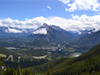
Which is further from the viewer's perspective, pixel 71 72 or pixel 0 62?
pixel 71 72

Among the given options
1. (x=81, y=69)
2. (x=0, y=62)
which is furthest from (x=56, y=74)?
(x=0, y=62)

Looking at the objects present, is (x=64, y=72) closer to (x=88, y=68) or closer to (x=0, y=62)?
(x=88, y=68)

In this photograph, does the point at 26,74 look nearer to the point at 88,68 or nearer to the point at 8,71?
the point at 8,71

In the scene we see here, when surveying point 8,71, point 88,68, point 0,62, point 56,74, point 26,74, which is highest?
point 0,62

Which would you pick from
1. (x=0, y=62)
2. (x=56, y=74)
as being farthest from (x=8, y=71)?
(x=56, y=74)

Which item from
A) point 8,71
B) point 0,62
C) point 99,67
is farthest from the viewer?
point 99,67

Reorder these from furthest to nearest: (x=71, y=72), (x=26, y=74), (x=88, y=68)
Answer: (x=71, y=72) < (x=88, y=68) < (x=26, y=74)

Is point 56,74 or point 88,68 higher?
point 88,68

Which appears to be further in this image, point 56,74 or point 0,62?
point 56,74

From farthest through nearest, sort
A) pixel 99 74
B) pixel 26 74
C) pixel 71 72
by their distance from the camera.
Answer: pixel 71 72 < pixel 99 74 < pixel 26 74
